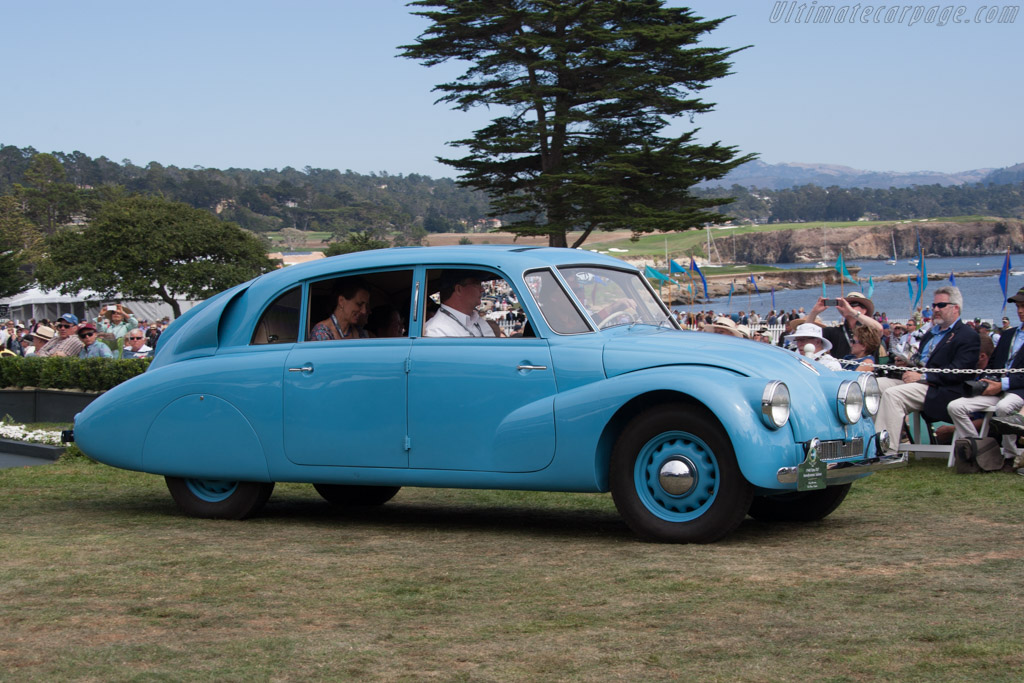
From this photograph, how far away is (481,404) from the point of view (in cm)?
706

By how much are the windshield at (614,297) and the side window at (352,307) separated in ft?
4.45

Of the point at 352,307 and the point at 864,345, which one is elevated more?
the point at 352,307

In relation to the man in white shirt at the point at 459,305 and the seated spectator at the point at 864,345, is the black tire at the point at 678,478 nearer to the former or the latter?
the man in white shirt at the point at 459,305

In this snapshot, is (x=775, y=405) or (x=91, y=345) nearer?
(x=775, y=405)

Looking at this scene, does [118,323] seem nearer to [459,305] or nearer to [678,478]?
[459,305]

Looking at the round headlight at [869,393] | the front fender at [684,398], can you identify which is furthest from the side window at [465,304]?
the round headlight at [869,393]

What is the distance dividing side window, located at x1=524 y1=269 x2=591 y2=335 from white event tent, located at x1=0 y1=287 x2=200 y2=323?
199 ft

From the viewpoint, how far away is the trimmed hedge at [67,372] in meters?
18.3

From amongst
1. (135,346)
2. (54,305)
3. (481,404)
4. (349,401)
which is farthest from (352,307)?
(54,305)

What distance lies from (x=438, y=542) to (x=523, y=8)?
34.9 metres

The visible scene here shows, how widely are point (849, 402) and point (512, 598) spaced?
2.80 meters

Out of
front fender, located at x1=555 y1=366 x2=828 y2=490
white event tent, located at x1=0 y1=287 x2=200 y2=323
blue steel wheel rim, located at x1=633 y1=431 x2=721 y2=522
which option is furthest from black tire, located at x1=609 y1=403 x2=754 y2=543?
white event tent, located at x1=0 y1=287 x2=200 y2=323

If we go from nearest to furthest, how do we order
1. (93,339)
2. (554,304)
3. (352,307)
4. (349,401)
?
1. (554,304)
2. (349,401)
3. (352,307)
4. (93,339)

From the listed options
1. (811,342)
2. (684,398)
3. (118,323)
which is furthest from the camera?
(118,323)
